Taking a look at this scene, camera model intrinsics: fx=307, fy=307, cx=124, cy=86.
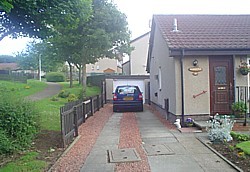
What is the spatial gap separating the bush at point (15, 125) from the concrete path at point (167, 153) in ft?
6.00

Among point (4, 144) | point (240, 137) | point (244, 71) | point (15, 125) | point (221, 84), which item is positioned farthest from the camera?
point (221, 84)

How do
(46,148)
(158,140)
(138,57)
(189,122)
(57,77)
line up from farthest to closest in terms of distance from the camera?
(57,77) → (138,57) → (189,122) → (158,140) → (46,148)

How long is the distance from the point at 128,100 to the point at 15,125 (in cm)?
1036

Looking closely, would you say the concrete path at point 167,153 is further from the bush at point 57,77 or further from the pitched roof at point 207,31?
the bush at point 57,77

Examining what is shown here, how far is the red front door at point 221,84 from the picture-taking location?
1178 cm

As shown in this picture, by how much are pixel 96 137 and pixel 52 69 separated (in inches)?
2128

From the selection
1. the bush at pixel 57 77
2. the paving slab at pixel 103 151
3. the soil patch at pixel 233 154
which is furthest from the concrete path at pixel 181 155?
the bush at pixel 57 77

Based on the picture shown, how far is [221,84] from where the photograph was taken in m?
11.9

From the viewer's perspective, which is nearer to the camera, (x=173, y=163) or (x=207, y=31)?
(x=173, y=163)

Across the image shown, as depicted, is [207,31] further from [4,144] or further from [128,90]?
[4,144]

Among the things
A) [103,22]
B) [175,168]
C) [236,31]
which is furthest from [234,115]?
[103,22]

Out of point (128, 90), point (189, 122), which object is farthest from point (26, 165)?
point (128, 90)

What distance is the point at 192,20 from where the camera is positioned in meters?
15.4

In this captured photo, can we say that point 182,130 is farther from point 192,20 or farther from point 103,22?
point 103,22
